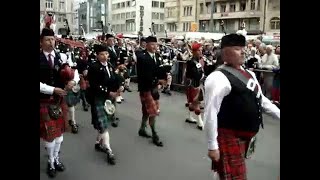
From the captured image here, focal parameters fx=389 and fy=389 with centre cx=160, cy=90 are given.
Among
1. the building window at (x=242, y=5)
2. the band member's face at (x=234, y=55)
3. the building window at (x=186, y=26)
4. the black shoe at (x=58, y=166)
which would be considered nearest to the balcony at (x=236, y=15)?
the building window at (x=242, y=5)

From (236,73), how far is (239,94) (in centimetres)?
17

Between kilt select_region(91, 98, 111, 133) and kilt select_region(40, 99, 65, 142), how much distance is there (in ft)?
2.21

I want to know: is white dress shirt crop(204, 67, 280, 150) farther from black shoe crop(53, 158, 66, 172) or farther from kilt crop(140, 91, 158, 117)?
kilt crop(140, 91, 158, 117)

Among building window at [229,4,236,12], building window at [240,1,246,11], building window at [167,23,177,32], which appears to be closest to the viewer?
building window at [240,1,246,11]

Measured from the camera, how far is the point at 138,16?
7581 cm

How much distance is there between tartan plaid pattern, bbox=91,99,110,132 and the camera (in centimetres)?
520

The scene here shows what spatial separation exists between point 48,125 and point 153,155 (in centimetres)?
168

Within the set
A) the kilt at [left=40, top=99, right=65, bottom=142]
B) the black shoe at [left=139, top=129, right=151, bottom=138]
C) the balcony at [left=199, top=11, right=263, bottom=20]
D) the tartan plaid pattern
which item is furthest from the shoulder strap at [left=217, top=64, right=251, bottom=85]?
the balcony at [left=199, top=11, right=263, bottom=20]

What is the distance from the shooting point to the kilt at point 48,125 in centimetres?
431

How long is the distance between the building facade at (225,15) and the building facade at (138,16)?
7714 mm

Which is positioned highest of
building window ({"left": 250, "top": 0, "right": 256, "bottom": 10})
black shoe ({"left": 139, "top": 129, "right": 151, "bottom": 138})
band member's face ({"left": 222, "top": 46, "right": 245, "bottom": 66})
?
building window ({"left": 250, "top": 0, "right": 256, "bottom": 10})
